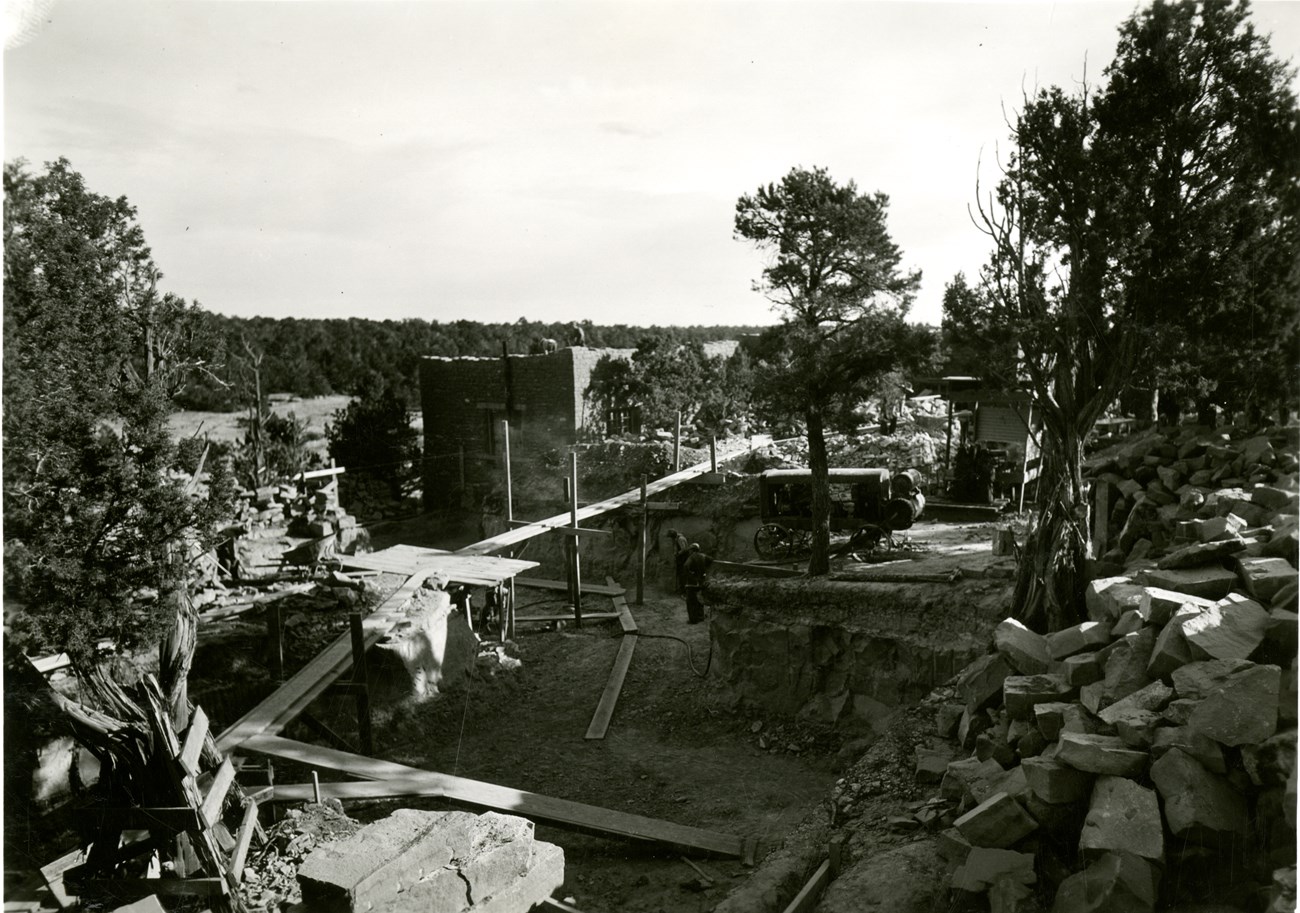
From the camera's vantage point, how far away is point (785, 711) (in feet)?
40.2

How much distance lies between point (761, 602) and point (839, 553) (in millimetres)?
3308

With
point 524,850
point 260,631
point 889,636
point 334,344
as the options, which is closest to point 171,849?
point 524,850

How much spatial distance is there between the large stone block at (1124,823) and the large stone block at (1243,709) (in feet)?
1.51

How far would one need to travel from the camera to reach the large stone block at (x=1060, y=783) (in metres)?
4.54

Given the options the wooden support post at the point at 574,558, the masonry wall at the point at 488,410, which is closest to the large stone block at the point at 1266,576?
the wooden support post at the point at 574,558

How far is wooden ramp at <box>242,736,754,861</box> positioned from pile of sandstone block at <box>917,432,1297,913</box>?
2.68 m

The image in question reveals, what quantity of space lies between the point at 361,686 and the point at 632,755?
381 cm

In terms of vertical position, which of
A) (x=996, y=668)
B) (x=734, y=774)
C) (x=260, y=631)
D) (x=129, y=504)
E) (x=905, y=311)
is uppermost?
(x=905, y=311)

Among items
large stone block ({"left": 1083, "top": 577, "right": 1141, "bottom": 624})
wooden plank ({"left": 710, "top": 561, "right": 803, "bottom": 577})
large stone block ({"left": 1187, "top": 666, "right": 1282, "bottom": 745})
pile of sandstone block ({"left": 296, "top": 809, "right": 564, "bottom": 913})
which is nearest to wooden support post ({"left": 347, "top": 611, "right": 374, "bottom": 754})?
pile of sandstone block ({"left": 296, "top": 809, "right": 564, "bottom": 913})

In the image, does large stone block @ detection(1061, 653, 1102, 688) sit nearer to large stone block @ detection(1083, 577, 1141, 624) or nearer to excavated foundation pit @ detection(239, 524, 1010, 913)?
large stone block @ detection(1083, 577, 1141, 624)

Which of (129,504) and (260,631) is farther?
(260,631)

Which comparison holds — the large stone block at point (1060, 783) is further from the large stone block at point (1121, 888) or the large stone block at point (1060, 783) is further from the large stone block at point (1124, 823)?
the large stone block at point (1121, 888)

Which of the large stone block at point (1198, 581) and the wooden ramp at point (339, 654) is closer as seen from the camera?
the large stone block at point (1198, 581)

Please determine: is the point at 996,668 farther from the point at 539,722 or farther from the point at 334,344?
A: the point at 334,344
